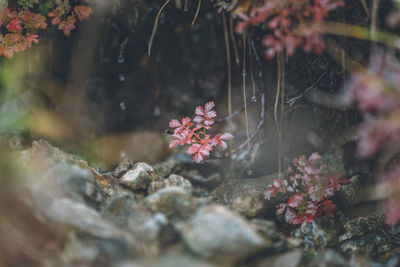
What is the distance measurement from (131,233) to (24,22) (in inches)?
92.4

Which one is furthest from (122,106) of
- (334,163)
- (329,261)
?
(329,261)

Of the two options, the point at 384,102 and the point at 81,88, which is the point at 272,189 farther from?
the point at 81,88

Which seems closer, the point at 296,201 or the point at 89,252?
the point at 89,252

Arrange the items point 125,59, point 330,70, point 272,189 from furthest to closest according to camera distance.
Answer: point 125,59
point 330,70
point 272,189

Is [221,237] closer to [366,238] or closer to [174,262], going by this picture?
Answer: [174,262]

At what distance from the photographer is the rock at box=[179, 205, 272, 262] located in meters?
1.64

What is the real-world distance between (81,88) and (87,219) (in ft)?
9.14

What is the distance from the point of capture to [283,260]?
1.80 m

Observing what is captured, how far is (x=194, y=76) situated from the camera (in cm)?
414

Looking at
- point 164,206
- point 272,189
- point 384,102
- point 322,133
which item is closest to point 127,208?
point 164,206

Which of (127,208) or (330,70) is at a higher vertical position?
(330,70)

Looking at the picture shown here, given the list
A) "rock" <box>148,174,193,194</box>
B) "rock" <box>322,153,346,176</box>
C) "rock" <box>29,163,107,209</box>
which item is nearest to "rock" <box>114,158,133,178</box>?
"rock" <box>148,174,193,194</box>

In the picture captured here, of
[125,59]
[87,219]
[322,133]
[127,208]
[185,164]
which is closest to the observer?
[87,219]

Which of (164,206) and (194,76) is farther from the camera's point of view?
(194,76)
